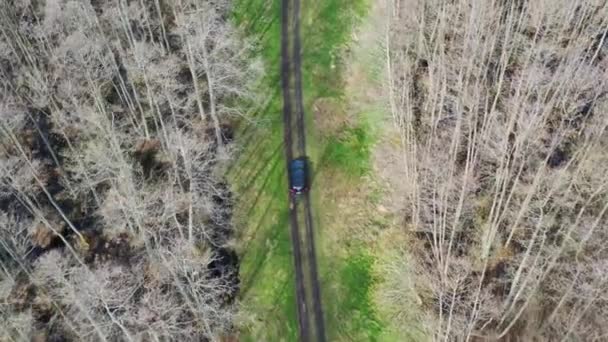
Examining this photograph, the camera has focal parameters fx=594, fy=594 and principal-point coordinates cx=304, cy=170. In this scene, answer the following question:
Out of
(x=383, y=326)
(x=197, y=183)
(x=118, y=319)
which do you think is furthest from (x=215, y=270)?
(x=383, y=326)

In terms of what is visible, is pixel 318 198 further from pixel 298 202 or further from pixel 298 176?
pixel 298 176

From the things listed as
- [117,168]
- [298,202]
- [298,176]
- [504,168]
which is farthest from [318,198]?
[117,168]

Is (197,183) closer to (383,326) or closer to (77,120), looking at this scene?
(77,120)

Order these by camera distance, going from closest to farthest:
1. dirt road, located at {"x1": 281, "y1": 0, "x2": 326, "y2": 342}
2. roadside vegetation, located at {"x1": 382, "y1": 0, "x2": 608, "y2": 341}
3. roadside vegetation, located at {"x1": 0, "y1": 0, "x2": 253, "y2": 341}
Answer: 1. roadside vegetation, located at {"x1": 382, "y1": 0, "x2": 608, "y2": 341}
2. roadside vegetation, located at {"x1": 0, "y1": 0, "x2": 253, "y2": 341}
3. dirt road, located at {"x1": 281, "y1": 0, "x2": 326, "y2": 342}

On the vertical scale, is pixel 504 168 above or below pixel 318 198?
above

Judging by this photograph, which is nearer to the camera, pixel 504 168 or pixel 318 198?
pixel 504 168

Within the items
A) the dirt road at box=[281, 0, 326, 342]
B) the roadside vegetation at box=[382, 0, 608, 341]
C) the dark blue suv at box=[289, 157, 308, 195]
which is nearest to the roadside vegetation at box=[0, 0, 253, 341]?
the dirt road at box=[281, 0, 326, 342]

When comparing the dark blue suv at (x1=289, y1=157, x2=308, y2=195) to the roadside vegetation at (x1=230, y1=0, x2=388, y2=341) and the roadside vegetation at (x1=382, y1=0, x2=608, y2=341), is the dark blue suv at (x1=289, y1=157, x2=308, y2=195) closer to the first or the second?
the roadside vegetation at (x1=230, y1=0, x2=388, y2=341)

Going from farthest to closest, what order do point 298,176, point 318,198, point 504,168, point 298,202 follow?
point 298,176 → point 318,198 → point 298,202 → point 504,168
